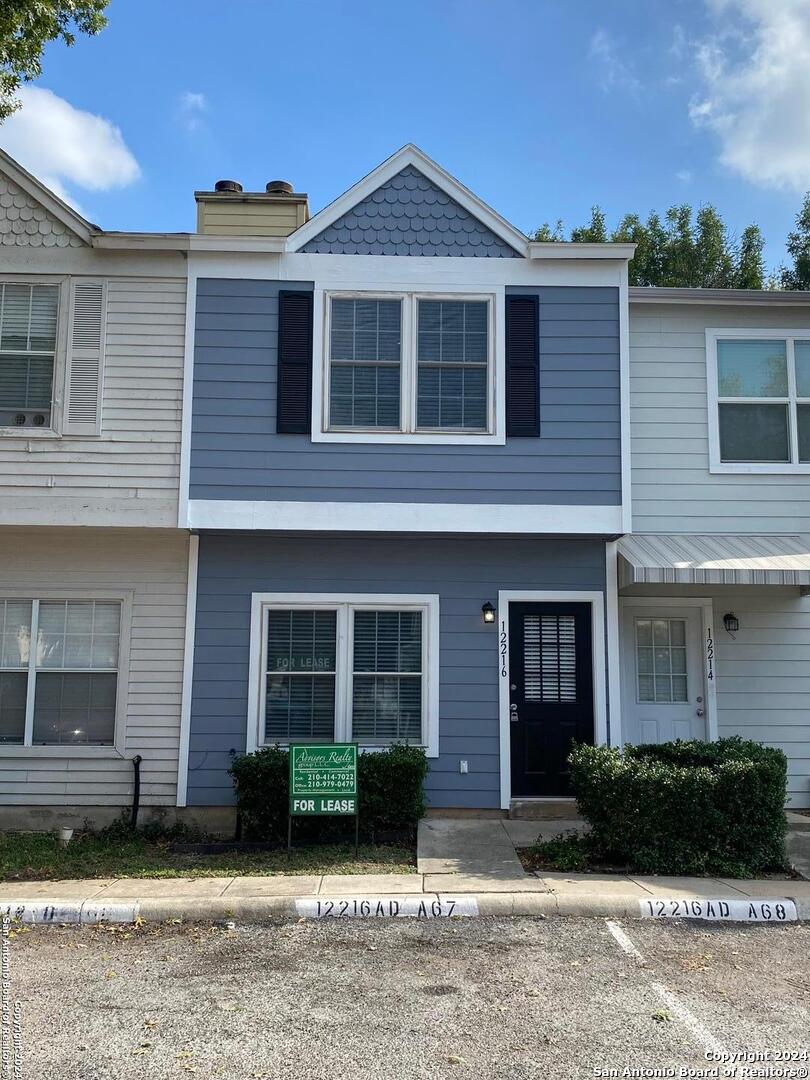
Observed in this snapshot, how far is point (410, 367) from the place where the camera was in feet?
31.4

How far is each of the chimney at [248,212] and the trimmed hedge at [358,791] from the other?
7.11m

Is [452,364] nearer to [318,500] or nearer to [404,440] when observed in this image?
[404,440]

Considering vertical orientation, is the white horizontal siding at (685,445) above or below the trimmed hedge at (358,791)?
above

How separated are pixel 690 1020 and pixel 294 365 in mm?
7041

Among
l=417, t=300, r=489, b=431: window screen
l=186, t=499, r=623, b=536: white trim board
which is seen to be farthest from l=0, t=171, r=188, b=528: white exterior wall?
l=417, t=300, r=489, b=431: window screen

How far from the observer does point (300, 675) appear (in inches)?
378


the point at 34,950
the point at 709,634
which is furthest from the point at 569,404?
the point at 34,950

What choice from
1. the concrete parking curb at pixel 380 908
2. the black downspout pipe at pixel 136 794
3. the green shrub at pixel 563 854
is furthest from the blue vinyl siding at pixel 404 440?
the concrete parking curb at pixel 380 908

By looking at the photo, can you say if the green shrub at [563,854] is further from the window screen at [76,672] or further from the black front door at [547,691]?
the window screen at [76,672]

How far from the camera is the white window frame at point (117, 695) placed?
31.0 feet

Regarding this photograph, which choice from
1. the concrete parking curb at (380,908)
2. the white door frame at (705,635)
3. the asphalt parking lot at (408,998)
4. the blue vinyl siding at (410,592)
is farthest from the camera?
the white door frame at (705,635)

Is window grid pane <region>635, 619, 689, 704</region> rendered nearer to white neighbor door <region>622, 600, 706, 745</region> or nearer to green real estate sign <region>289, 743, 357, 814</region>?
white neighbor door <region>622, 600, 706, 745</region>

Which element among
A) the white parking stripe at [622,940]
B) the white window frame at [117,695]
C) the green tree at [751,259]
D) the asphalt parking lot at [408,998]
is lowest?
the asphalt parking lot at [408,998]

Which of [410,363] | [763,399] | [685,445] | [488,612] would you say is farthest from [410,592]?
[763,399]
